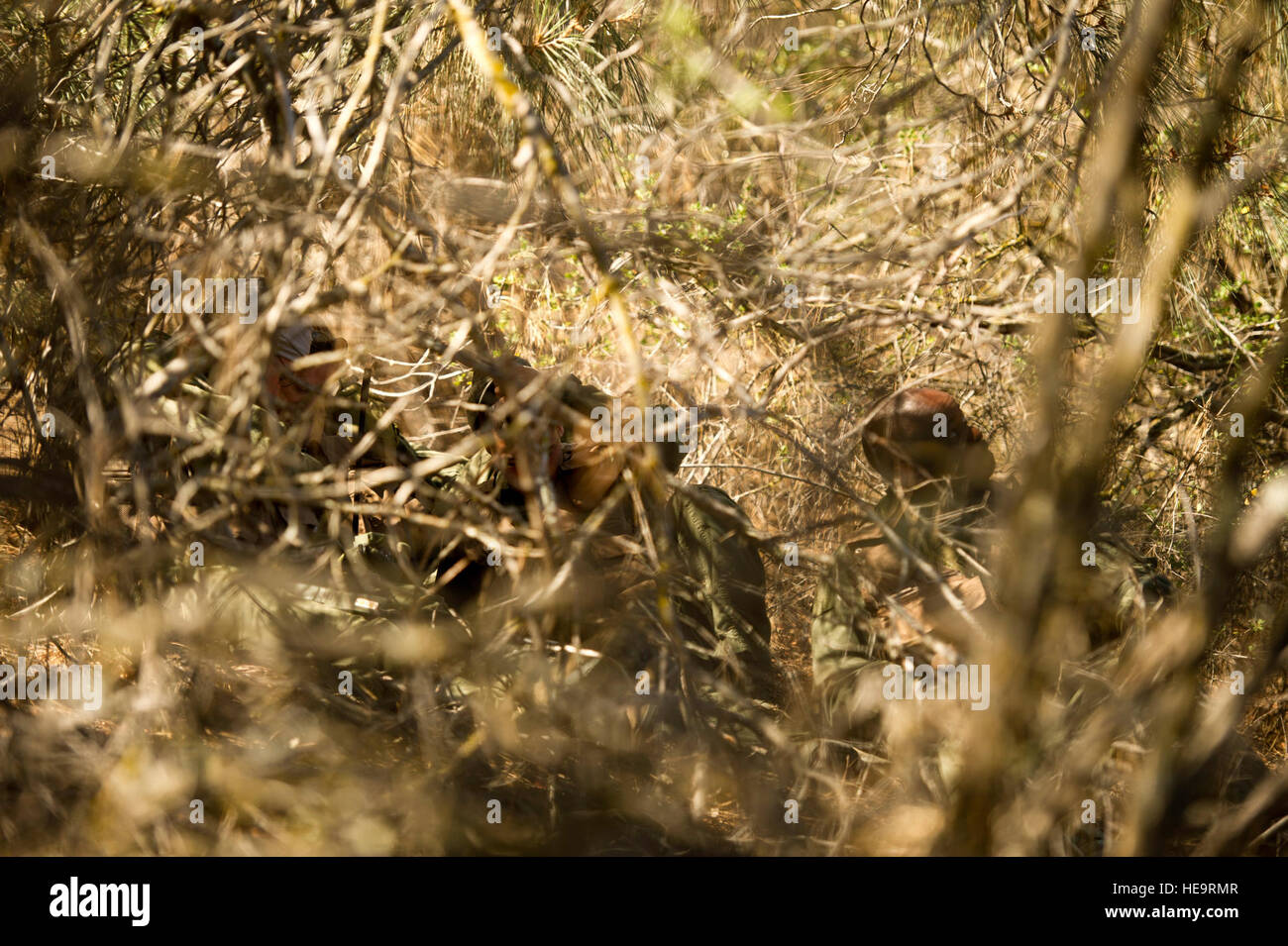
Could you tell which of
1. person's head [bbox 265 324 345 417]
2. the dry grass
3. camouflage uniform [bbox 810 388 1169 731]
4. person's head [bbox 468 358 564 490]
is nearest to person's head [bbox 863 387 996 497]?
camouflage uniform [bbox 810 388 1169 731]

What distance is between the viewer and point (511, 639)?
235cm

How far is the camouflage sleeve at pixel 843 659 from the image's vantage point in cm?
264

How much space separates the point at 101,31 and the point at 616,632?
197 cm
